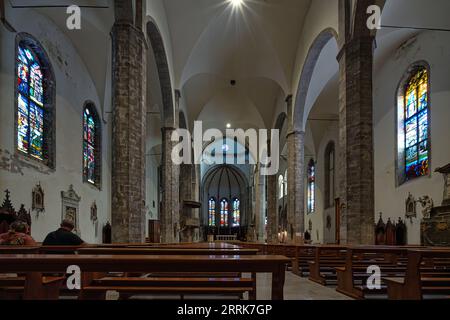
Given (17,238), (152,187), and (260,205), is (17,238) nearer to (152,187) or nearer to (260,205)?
(152,187)

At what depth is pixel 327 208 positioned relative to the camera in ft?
73.9

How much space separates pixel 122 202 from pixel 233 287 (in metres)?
6.03

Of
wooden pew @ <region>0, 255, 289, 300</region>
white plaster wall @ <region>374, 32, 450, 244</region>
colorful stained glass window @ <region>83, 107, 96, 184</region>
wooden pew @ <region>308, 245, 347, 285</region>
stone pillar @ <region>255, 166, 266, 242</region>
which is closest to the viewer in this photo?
wooden pew @ <region>0, 255, 289, 300</region>

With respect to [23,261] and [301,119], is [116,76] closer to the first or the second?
[23,261]

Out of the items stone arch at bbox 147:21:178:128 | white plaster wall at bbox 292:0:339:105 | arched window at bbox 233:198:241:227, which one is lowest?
arched window at bbox 233:198:241:227

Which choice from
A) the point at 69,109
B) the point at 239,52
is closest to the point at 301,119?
the point at 239,52

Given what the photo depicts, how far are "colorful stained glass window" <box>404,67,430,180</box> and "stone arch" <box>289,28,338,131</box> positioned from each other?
3386mm

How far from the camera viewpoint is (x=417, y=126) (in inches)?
556

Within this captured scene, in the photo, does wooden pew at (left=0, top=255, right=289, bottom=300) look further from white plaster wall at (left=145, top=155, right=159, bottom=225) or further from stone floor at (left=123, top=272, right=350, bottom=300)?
white plaster wall at (left=145, top=155, right=159, bottom=225)

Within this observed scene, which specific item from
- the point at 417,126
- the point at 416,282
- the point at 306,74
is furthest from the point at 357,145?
the point at 306,74

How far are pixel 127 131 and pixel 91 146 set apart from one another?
859 cm

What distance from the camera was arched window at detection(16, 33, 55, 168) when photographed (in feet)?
37.0

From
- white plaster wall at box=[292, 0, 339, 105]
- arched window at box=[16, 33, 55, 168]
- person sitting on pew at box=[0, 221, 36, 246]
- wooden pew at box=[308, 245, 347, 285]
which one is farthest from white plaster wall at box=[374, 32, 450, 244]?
arched window at box=[16, 33, 55, 168]

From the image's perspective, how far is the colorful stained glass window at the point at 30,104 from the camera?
11250 mm
